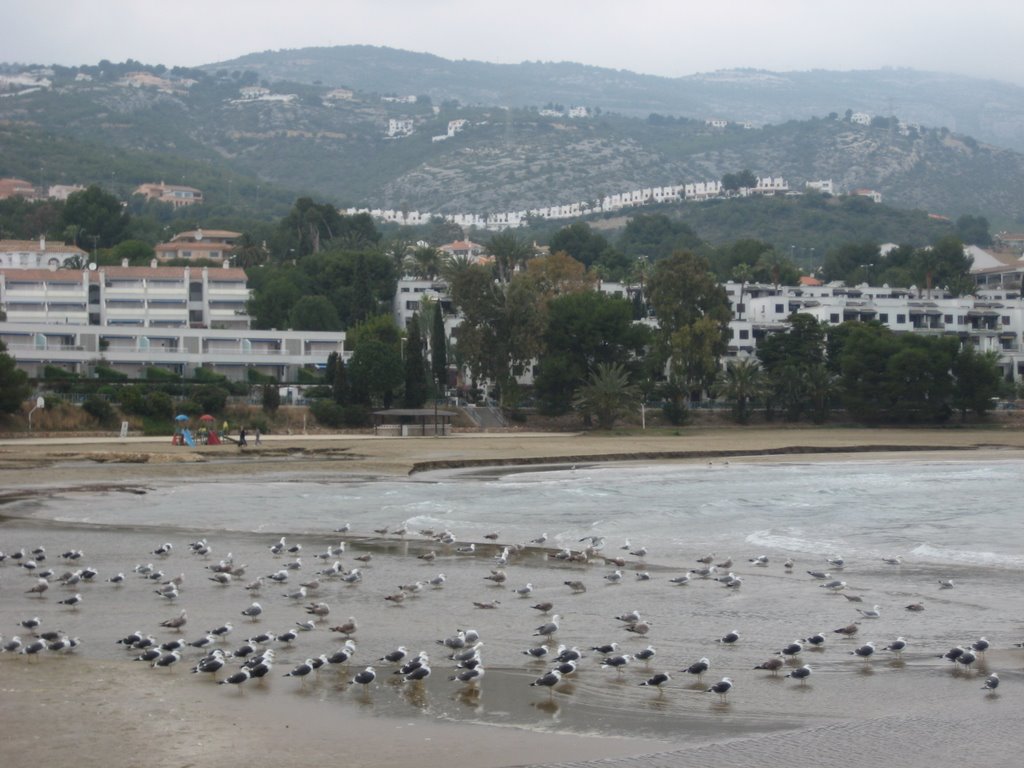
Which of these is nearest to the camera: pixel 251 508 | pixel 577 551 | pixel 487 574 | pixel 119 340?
pixel 487 574

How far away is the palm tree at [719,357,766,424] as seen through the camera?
8600cm

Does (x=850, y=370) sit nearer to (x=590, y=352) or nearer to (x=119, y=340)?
(x=590, y=352)

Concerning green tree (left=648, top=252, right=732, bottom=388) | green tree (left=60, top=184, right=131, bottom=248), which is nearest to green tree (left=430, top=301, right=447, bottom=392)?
green tree (left=648, top=252, right=732, bottom=388)

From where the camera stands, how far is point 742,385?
86.0 meters

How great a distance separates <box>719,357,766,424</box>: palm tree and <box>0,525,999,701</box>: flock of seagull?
188 ft

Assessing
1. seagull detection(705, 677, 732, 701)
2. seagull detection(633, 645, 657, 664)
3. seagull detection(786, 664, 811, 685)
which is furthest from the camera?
seagull detection(633, 645, 657, 664)

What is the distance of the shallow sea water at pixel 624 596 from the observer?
16188mm

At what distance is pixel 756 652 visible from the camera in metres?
19.4

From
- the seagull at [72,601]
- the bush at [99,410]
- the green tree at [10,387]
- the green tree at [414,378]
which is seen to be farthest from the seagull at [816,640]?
the green tree at [414,378]

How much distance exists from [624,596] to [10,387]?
4873 cm

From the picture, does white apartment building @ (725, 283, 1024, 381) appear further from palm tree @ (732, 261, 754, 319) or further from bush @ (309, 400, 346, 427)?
bush @ (309, 400, 346, 427)

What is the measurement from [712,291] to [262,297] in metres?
36.3

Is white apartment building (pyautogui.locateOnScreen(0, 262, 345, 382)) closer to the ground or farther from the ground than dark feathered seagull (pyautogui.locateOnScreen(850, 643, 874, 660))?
farther from the ground

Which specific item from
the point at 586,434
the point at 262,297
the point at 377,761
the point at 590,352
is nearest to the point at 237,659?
the point at 377,761
